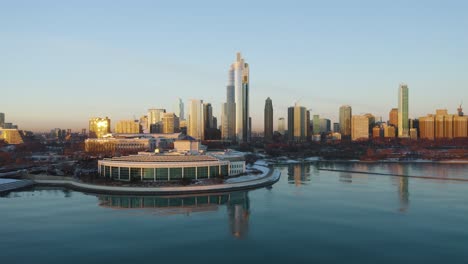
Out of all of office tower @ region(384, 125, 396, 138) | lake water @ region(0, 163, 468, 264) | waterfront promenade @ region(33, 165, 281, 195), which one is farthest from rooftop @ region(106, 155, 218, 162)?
office tower @ region(384, 125, 396, 138)

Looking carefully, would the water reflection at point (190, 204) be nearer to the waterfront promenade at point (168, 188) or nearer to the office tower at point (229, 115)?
the waterfront promenade at point (168, 188)

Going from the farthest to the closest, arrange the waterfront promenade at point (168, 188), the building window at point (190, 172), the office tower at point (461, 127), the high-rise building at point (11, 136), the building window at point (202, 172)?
the office tower at point (461, 127)
the high-rise building at point (11, 136)
the building window at point (202, 172)
the building window at point (190, 172)
the waterfront promenade at point (168, 188)

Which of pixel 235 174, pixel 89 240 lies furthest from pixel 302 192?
pixel 89 240

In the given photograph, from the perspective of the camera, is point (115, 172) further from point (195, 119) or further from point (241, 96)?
point (241, 96)

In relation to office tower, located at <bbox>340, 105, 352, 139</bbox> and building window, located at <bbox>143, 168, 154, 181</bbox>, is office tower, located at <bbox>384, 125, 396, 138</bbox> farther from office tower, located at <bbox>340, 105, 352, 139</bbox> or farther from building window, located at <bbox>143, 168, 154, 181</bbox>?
building window, located at <bbox>143, 168, 154, 181</bbox>

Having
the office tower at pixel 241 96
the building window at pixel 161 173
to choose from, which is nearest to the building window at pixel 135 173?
the building window at pixel 161 173
